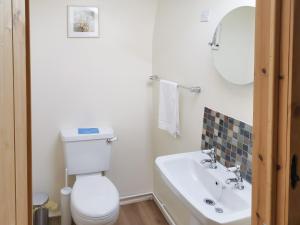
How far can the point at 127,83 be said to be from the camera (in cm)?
279

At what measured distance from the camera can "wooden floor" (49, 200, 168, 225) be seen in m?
2.69

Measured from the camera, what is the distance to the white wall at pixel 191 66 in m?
1.79

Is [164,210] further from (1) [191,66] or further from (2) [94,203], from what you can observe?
(1) [191,66]

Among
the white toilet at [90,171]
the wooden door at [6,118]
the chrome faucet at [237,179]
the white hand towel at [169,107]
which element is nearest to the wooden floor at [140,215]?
the white toilet at [90,171]

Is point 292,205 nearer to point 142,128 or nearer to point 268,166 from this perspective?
point 268,166

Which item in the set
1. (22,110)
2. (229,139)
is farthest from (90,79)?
(22,110)

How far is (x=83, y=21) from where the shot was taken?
257 cm

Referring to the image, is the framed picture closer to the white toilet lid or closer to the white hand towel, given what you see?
the white hand towel

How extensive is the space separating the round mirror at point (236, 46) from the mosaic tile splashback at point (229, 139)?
257mm

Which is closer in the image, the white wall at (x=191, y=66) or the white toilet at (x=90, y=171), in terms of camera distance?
the white wall at (x=191, y=66)

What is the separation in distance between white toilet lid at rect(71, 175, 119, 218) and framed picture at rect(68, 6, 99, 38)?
1.19m

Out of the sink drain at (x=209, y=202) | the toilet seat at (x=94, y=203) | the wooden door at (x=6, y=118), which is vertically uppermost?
the wooden door at (x=6, y=118)

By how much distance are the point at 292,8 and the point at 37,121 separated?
7.55 ft

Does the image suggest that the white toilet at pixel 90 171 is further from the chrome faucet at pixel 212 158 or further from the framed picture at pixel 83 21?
the framed picture at pixel 83 21
